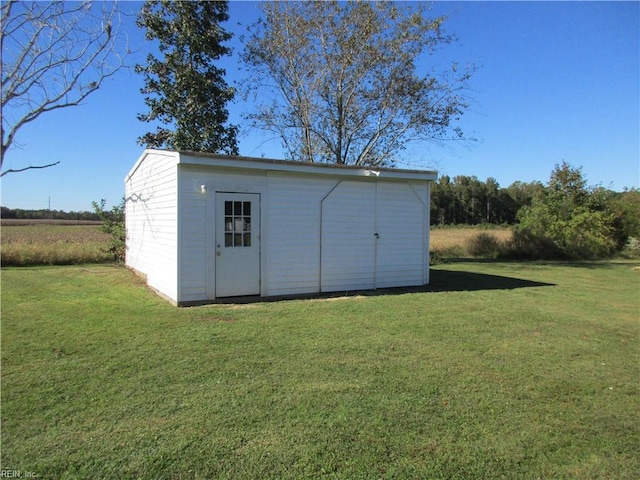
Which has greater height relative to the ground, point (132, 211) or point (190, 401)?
point (132, 211)

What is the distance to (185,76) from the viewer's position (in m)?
16.1

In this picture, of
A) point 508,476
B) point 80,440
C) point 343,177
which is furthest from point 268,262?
point 508,476

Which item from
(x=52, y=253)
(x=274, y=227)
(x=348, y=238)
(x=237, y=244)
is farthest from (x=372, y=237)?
(x=52, y=253)

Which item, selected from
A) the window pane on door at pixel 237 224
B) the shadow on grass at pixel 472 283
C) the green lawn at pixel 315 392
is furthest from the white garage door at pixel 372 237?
the green lawn at pixel 315 392

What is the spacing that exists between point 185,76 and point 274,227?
1067 centimetres

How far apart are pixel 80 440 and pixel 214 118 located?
1550 cm

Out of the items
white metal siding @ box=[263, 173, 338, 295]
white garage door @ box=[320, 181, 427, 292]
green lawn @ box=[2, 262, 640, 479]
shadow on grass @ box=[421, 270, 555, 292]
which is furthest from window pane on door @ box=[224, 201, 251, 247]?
shadow on grass @ box=[421, 270, 555, 292]

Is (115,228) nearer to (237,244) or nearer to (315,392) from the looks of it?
(237,244)

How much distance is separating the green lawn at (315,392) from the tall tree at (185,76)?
35.2 feet

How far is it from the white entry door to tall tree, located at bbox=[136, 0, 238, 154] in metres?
9.23

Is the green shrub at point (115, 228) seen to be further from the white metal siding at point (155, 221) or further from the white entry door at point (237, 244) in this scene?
the white entry door at point (237, 244)

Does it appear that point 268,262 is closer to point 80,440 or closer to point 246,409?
point 246,409

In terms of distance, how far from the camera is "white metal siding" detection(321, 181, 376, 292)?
9.10 metres

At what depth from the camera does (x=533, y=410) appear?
3533 millimetres
